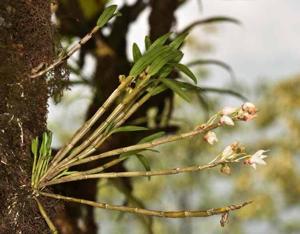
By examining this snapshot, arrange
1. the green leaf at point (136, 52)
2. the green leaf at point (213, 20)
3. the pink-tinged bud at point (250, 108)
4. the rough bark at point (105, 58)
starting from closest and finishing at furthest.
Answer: the pink-tinged bud at point (250, 108), the green leaf at point (136, 52), the rough bark at point (105, 58), the green leaf at point (213, 20)

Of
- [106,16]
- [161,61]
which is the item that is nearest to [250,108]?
[161,61]

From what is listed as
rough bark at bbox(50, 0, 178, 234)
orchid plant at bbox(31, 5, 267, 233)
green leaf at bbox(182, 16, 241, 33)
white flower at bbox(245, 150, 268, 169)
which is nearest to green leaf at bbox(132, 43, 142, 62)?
orchid plant at bbox(31, 5, 267, 233)

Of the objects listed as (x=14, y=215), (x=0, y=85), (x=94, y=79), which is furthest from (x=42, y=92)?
(x=94, y=79)

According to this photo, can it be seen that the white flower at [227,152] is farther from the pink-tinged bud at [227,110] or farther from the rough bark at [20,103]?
the rough bark at [20,103]

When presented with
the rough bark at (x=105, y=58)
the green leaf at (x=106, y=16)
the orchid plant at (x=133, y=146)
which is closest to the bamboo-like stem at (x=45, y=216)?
the orchid plant at (x=133, y=146)

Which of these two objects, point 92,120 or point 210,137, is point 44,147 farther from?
point 210,137

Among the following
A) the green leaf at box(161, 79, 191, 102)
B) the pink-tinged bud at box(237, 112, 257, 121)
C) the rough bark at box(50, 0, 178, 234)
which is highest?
the rough bark at box(50, 0, 178, 234)

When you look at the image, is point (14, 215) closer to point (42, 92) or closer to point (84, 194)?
point (42, 92)

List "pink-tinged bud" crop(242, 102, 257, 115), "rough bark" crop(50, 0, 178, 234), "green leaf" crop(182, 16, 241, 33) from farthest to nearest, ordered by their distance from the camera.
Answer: "green leaf" crop(182, 16, 241, 33) < "rough bark" crop(50, 0, 178, 234) < "pink-tinged bud" crop(242, 102, 257, 115)

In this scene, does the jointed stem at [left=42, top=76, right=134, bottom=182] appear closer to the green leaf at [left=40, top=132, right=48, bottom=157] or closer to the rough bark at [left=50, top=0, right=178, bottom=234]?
the green leaf at [left=40, top=132, right=48, bottom=157]
